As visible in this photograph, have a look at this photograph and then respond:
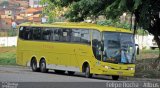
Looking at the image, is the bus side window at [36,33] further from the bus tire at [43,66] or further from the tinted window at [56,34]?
the tinted window at [56,34]

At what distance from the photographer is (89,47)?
30.4 m

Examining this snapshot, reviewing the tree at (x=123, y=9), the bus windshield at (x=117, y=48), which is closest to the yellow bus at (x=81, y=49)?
the bus windshield at (x=117, y=48)

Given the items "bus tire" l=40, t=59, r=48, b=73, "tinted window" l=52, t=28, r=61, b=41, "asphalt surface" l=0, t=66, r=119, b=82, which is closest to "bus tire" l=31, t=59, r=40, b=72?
"bus tire" l=40, t=59, r=48, b=73

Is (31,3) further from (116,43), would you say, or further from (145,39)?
(116,43)

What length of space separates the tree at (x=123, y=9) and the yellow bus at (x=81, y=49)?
1286mm

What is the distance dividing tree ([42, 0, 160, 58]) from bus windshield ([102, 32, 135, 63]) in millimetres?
1616

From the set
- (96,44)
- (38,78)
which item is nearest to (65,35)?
(96,44)

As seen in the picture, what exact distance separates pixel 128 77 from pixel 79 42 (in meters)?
3.67

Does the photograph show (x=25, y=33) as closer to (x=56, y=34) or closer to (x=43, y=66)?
(x=43, y=66)

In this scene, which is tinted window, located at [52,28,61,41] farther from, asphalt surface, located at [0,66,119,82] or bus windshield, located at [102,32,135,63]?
bus windshield, located at [102,32,135,63]

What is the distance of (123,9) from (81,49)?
127 inches

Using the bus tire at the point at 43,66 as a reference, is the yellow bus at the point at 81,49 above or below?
above

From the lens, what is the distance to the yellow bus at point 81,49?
29.9m

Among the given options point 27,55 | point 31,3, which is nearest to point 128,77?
point 27,55
